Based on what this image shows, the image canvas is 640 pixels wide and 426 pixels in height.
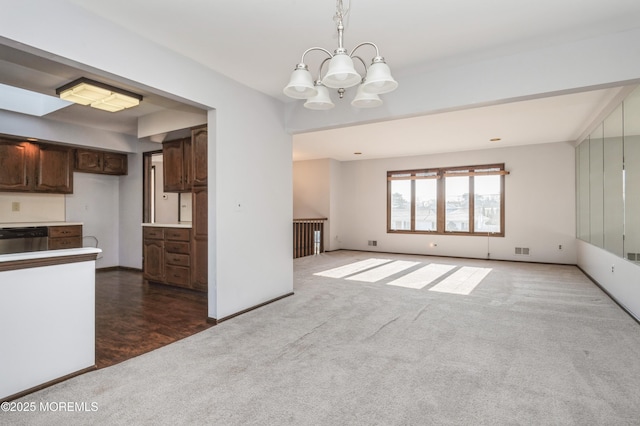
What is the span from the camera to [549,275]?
5.79 m

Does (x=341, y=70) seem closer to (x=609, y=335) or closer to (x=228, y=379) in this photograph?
(x=228, y=379)

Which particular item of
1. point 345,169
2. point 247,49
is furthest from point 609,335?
point 345,169

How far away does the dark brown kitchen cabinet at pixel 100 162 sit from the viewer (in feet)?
18.7

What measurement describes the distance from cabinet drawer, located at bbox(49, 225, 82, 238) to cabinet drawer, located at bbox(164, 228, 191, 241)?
199cm

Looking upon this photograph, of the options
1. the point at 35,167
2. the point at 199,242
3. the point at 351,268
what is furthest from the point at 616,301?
the point at 35,167

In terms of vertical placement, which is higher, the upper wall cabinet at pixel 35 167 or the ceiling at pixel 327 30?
the ceiling at pixel 327 30

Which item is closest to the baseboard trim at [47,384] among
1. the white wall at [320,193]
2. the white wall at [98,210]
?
the white wall at [98,210]

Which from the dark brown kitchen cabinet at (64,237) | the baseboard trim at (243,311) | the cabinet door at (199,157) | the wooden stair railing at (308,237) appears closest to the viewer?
the baseboard trim at (243,311)

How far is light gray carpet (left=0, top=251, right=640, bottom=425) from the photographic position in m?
1.88

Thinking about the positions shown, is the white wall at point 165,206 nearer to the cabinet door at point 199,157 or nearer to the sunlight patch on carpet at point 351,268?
the cabinet door at point 199,157

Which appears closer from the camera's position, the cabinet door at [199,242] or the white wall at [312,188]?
the cabinet door at [199,242]

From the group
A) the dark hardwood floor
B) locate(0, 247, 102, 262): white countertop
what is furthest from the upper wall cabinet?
locate(0, 247, 102, 262): white countertop

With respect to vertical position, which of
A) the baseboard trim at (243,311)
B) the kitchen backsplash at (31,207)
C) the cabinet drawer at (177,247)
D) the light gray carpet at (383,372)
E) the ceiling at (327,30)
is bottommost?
the light gray carpet at (383,372)

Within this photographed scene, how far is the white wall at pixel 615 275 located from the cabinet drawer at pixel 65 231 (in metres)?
7.63
